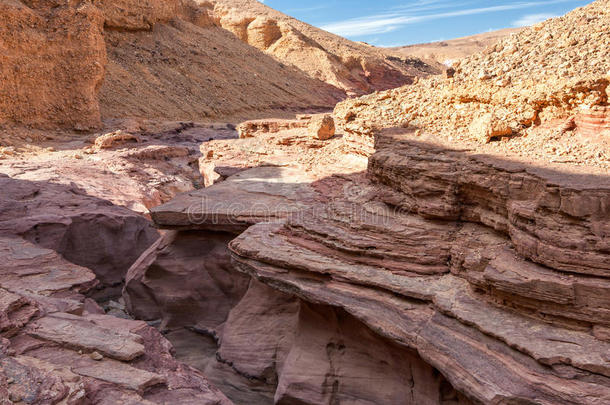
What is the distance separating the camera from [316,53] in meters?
25.9

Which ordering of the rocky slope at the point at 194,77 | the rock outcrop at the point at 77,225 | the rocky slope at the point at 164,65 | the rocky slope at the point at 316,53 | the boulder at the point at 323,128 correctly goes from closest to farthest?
1. the rock outcrop at the point at 77,225
2. the boulder at the point at 323,128
3. the rocky slope at the point at 164,65
4. the rocky slope at the point at 194,77
5. the rocky slope at the point at 316,53

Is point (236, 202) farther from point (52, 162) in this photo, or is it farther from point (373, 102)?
point (52, 162)

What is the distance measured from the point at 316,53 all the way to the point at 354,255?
76.5 feet

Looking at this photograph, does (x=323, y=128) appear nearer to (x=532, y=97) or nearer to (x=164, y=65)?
(x=532, y=97)

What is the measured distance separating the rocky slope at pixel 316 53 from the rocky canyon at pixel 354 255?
1739cm

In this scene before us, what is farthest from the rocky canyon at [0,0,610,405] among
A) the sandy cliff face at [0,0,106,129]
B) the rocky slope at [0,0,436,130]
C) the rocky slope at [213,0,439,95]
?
the rocky slope at [213,0,439,95]

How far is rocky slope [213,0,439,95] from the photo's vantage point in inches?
997

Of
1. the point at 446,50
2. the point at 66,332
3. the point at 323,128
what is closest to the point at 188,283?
the point at 66,332

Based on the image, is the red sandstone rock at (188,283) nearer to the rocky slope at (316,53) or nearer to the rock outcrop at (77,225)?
the rock outcrop at (77,225)

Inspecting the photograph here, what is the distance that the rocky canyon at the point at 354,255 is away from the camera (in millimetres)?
3078

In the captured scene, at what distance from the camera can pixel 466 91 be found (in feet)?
18.4

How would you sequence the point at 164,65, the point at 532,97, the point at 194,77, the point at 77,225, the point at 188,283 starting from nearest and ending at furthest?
1. the point at 532,97
2. the point at 188,283
3. the point at 77,225
4. the point at 164,65
5. the point at 194,77

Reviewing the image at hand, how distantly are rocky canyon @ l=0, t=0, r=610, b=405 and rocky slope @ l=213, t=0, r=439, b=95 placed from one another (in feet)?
57.0

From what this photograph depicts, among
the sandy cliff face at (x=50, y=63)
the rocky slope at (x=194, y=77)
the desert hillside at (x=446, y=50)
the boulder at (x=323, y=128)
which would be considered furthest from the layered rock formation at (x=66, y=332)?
the desert hillside at (x=446, y=50)
